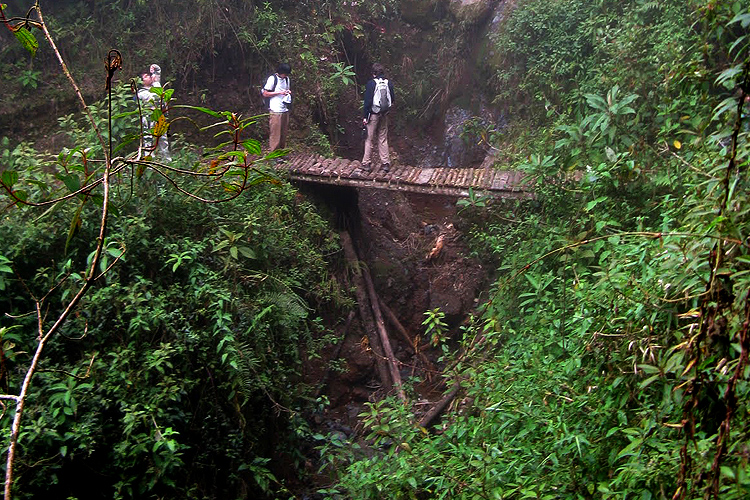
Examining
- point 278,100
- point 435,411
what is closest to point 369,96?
point 278,100

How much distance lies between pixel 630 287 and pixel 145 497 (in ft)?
12.1

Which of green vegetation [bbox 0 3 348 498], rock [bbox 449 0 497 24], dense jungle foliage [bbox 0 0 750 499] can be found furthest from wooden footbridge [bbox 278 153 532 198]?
rock [bbox 449 0 497 24]

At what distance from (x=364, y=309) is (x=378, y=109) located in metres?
2.59

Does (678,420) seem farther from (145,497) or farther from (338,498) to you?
(145,497)

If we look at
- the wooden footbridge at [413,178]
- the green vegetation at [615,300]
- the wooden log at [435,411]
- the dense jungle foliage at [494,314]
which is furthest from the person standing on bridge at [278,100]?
the wooden log at [435,411]

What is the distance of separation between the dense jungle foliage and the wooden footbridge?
0.31 meters

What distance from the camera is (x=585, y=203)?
20.9 ft

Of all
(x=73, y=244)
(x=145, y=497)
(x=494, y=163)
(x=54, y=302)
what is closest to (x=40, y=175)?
(x=73, y=244)

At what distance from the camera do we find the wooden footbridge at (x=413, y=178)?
24.0 feet

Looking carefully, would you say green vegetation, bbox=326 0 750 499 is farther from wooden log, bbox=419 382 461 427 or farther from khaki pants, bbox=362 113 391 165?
khaki pants, bbox=362 113 391 165

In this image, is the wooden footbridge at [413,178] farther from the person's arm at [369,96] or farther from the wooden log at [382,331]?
the wooden log at [382,331]

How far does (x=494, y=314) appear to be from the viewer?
6.66m

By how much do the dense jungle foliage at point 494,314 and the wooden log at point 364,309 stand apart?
1.10 feet

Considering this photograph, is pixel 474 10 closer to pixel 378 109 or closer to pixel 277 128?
pixel 378 109
